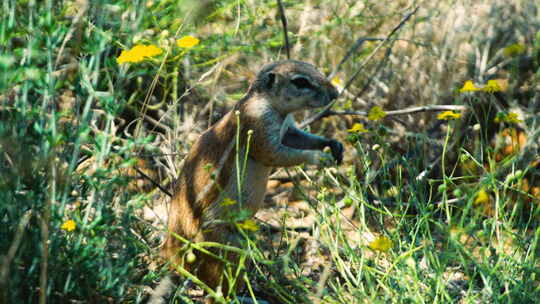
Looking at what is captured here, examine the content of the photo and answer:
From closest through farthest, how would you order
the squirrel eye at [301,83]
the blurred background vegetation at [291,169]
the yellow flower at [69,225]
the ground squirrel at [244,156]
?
the blurred background vegetation at [291,169] → the yellow flower at [69,225] → the ground squirrel at [244,156] → the squirrel eye at [301,83]

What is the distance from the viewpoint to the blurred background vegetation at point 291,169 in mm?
2840

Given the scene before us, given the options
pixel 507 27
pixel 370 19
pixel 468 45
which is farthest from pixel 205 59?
pixel 507 27

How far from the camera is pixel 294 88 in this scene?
13.9 ft

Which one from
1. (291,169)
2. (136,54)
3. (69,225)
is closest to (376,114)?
(136,54)

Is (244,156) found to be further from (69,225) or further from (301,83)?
(69,225)

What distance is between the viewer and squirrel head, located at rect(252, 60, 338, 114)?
13.9ft

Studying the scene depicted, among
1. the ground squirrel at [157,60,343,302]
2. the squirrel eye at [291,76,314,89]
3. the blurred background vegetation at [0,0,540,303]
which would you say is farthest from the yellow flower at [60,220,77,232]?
the squirrel eye at [291,76,314,89]

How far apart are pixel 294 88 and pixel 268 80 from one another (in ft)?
0.59

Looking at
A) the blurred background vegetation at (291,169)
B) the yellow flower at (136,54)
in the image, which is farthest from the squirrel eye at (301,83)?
the yellow flower at (136,54)

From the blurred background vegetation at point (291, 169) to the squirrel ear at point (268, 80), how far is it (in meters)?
0.28

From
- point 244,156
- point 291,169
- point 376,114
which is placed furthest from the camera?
point 291,169

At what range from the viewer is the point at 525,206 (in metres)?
5.57

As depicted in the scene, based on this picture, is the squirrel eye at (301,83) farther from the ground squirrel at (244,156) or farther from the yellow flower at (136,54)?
the yellow flower at (136,54)

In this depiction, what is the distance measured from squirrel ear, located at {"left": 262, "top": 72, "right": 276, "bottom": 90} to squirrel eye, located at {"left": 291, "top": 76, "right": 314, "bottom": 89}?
13 centimetres
